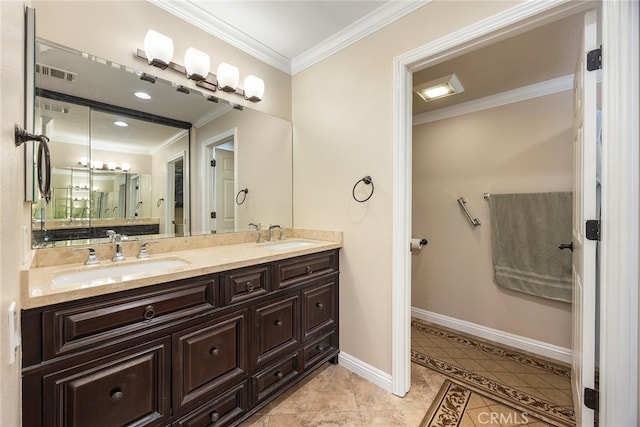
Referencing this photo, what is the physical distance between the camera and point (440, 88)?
2.18m

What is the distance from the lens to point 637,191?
1004mm

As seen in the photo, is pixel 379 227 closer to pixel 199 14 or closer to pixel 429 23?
pixel 429 23

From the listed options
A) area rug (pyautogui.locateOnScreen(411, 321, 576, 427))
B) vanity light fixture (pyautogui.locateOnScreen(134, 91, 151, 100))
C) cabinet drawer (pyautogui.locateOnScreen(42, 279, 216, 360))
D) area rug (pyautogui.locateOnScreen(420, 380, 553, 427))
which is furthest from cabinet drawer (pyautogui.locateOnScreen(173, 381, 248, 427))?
vanity light fixture (pyautogui.locateOnScreen(134, 91, 151, 100))

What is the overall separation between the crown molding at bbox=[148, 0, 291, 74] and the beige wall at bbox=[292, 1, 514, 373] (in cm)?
29

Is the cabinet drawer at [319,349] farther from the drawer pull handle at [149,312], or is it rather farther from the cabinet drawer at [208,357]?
the drawer pull handle at [149,312]

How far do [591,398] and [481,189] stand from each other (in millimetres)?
1749

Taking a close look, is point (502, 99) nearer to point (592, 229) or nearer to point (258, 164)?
point (592, 229)

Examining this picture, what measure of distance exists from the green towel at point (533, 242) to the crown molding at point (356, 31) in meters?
1.74

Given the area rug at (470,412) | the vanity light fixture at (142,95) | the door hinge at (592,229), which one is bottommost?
the area rug at (470,412)

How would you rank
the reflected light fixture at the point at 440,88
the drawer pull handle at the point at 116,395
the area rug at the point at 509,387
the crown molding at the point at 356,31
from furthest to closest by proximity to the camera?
the reflected light fixture at the point at 440,88 < the crown molding at the point at 356,31 < the area rug at the point at 509,387 < the drawer pull handle at the point at 116,395

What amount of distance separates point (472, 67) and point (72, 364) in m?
2.81

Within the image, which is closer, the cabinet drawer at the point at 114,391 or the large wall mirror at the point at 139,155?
the cabinet drawer at the point at 114,391

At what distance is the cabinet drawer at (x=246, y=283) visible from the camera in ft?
4.35

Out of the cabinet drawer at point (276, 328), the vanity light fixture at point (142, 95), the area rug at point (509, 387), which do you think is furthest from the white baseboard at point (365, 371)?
the vanity light fixture at point (142, 95)
